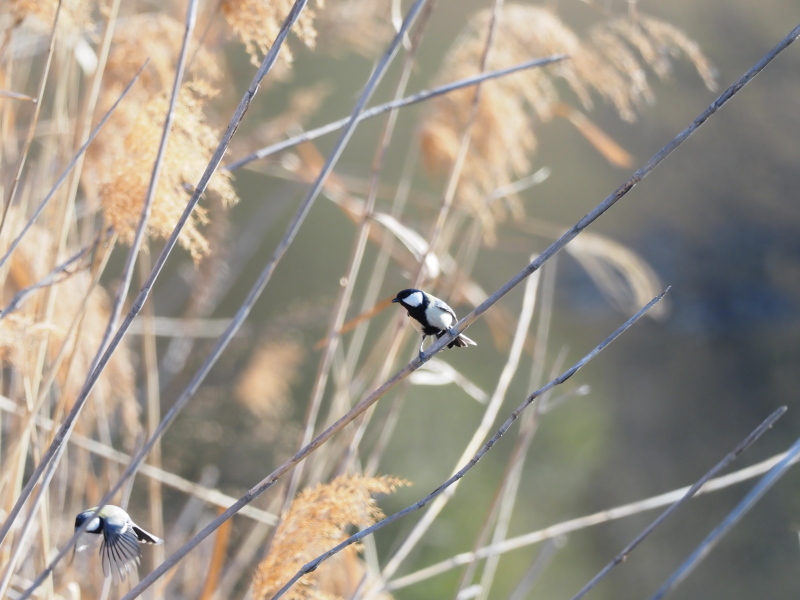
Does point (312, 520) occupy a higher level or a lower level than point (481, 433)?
higher

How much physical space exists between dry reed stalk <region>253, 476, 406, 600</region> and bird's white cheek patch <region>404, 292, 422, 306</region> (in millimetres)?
254

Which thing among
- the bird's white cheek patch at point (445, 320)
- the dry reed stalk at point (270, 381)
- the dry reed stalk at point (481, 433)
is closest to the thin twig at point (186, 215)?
the bird's white cheek patch at point (445, 320)

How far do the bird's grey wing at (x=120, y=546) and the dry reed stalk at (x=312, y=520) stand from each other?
0.50 feet

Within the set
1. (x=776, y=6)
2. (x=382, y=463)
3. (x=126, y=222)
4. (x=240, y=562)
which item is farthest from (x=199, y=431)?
(x=776, y=6)

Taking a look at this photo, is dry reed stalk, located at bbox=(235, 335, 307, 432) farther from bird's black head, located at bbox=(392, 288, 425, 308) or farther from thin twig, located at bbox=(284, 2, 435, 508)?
bird's black head, located at bbox=(392, 288, 425, 308)

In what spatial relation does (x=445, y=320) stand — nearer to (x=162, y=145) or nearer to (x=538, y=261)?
(x=538, y=261)

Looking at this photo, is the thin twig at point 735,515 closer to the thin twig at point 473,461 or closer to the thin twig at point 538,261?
Answer: the thin twig at point 473,461

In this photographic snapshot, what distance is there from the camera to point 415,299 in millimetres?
983

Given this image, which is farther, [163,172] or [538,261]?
[163,172]

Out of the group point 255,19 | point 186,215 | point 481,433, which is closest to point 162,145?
point 186,215

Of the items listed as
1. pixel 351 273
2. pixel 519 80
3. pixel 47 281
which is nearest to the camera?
pixel 47 281

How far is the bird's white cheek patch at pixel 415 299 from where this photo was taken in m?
0.98

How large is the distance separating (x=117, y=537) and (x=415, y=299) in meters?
0.48

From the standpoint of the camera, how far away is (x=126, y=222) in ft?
3.04
